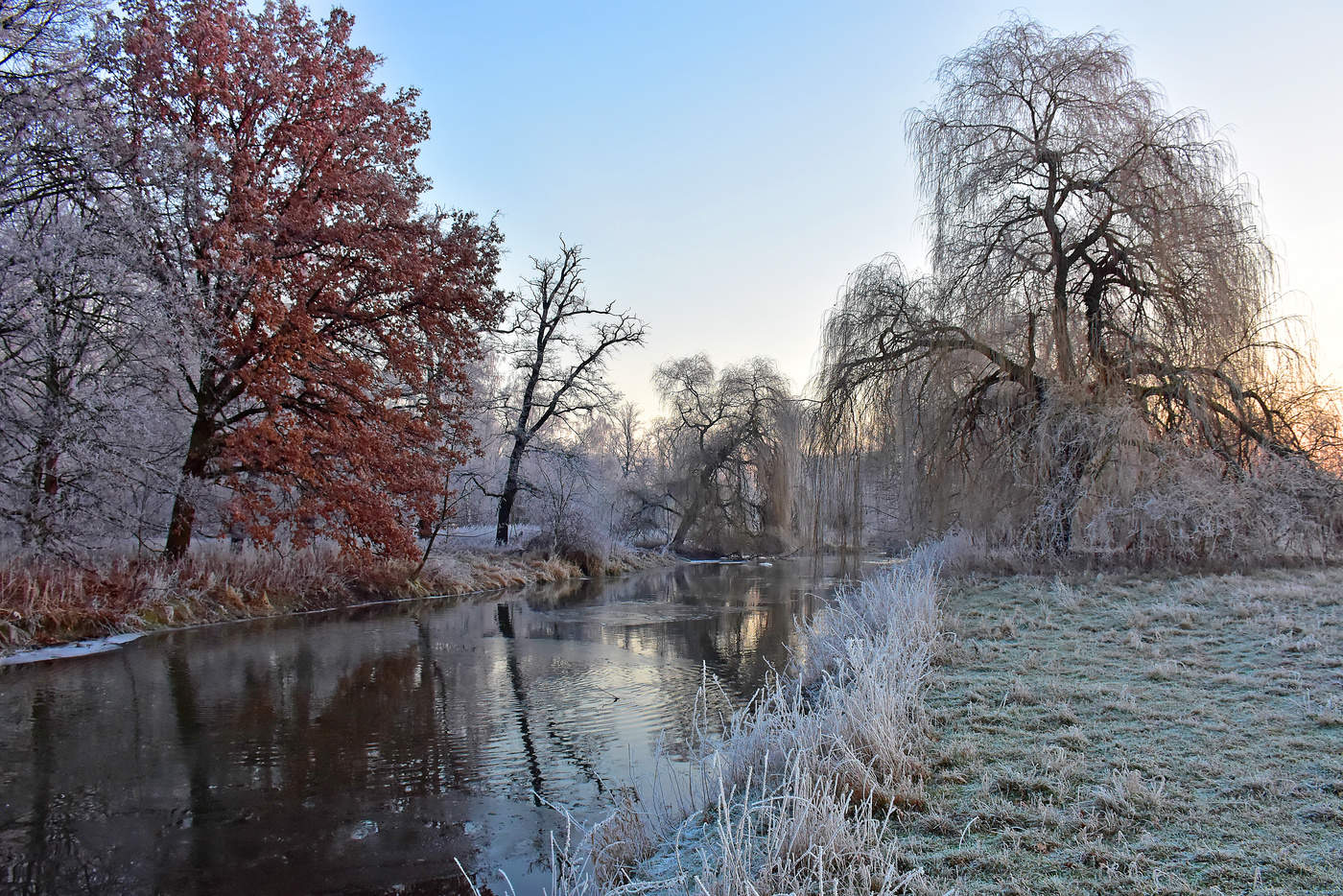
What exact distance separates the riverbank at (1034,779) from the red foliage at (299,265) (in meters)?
9.31

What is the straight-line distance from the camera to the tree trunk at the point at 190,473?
12258 mm

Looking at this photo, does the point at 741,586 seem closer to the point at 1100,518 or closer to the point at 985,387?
the point at 985,387

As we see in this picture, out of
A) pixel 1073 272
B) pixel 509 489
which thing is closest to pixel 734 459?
pixel 509 489

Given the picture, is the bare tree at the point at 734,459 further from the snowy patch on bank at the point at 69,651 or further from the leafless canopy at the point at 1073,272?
the snowy patch on bank at the point at 69,651

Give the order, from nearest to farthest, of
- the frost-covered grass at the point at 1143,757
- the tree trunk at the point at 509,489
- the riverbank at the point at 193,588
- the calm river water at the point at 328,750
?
the frost-covered grass at the point at 1143,757
the calm river water at the point at 328,750
the riverbank at the point at 193,588
the tree trunk at the point at 509,489

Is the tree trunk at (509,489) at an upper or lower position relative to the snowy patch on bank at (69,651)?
upper

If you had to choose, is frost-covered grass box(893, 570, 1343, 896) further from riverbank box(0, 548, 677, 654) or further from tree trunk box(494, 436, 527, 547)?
tree trunk box(494, 436, 527, 547)

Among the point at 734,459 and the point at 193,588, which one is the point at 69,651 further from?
the point at 734,459

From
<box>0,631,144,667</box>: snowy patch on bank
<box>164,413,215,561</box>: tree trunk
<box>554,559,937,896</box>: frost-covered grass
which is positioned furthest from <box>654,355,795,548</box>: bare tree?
<box>554,559,937,896</box>: frost-covered grass

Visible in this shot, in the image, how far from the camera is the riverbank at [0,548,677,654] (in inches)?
377

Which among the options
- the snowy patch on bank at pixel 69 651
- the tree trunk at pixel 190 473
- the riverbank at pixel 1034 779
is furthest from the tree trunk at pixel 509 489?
the riverbank at pixel 1034 779

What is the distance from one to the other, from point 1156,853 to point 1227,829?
37 cm

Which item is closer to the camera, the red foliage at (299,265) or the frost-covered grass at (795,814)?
the frost-covered grass at (795,814)

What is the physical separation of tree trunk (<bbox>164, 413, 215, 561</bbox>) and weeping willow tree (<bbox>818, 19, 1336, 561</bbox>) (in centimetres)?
987
